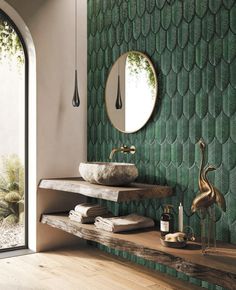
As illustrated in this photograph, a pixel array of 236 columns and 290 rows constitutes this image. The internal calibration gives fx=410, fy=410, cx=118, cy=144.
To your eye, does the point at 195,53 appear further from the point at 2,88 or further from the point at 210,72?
the point at 2,88

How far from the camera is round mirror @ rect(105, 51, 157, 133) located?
314 centimetres

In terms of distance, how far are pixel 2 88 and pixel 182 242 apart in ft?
6.94

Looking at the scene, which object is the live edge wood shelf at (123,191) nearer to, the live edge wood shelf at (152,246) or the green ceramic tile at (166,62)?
the live edge wood shelf at (152,246)

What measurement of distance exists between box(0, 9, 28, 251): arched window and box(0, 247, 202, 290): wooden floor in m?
0.33

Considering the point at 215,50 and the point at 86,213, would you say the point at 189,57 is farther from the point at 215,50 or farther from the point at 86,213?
the point at 86,213

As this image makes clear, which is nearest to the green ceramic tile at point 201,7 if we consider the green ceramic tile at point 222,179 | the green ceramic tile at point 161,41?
the green ceramic tile at point 161,41

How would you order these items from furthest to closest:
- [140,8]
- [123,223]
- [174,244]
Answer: [140,8] → [123,223] → [174,244]

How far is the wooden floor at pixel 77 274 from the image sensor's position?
2.77 metres

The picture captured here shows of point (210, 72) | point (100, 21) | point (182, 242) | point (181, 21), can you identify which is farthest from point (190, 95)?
point (100, 21)

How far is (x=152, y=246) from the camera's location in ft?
8.18

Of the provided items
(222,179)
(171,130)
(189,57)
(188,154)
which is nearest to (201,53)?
(189,57)

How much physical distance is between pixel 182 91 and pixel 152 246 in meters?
1.09

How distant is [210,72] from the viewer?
268 centimetres

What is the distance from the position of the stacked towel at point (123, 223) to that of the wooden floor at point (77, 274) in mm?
357
